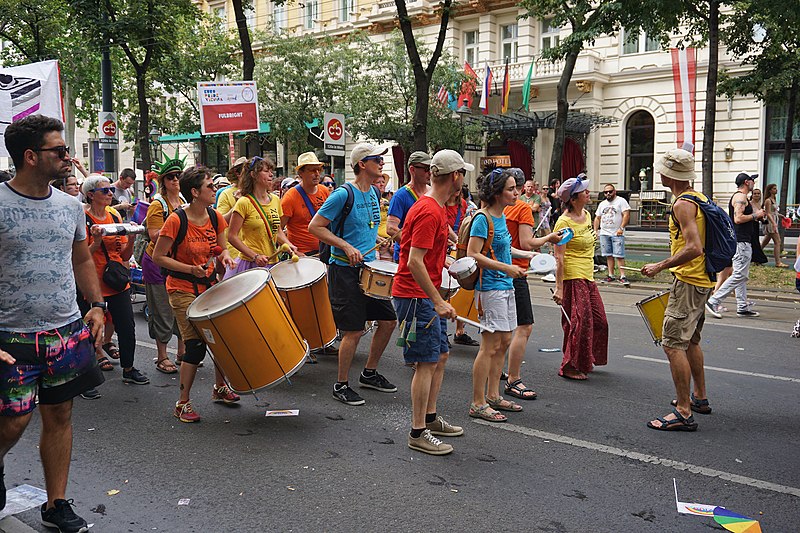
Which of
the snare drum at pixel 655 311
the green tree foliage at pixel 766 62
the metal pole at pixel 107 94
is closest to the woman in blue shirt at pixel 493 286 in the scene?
the snare drum at pixel 655 311

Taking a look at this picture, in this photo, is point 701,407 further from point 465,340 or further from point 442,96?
point 442,96

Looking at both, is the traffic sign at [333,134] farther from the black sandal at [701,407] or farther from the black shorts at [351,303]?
the black sandal at [701,407]

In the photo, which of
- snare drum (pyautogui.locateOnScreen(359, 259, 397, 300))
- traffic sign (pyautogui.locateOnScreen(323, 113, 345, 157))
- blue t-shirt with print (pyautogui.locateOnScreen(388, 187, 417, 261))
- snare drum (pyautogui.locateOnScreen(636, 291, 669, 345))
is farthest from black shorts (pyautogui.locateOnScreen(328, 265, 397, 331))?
traffic sign (pyautogui.locateOnScreen(323, 113, 345, 157))

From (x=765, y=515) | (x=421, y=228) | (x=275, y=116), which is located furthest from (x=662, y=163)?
(x=275, y=116)

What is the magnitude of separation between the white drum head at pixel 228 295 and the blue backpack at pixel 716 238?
3.10 m

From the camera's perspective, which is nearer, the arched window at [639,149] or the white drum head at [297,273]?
the white drum head at [297,273]

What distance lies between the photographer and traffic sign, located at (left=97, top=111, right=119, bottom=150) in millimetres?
18531

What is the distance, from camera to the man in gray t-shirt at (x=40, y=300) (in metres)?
3.54

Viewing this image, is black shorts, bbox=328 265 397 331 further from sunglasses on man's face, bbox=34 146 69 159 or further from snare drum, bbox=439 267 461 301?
sunglasses on man's face, bbox=34 146 69 159

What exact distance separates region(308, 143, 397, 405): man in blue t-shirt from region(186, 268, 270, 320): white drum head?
854mm

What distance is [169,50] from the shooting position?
21.0 meters

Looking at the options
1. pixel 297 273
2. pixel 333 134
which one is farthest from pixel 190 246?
pixel 333 134

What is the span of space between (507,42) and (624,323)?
84.2 ft

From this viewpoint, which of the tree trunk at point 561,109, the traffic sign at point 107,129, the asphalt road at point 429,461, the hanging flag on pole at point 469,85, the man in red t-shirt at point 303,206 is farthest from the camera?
the hanging flag on pole at point 469,85
